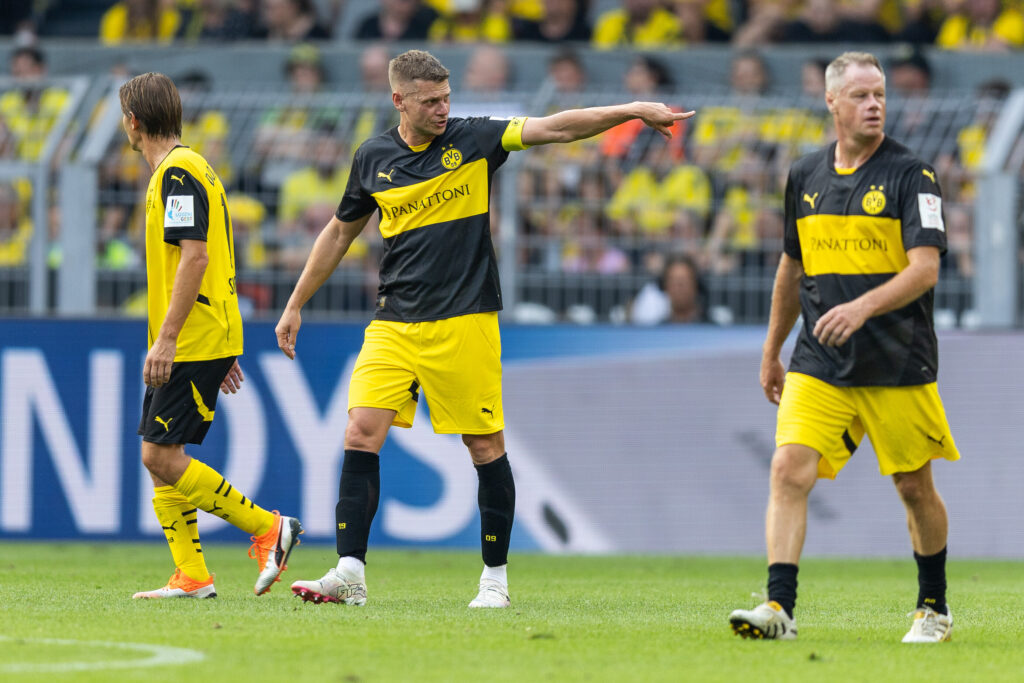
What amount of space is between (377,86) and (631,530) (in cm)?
516

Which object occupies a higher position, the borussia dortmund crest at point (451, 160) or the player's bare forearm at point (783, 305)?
the borussia dortmund crest at point (451, 160)

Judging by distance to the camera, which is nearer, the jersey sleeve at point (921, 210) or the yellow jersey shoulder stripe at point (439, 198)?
the jersey sleeve at point (921, 210)

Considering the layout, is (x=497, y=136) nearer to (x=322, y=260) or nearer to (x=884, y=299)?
(x=322, y=260)

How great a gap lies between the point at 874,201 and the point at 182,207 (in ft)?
9.19

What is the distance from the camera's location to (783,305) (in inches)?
235

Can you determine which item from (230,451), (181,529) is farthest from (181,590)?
(230,451)

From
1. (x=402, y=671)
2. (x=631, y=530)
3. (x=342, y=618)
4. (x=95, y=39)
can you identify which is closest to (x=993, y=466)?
(x=631, y=530)

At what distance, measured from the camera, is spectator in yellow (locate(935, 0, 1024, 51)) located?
47.7 feet

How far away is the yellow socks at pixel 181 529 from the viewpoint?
6.91m

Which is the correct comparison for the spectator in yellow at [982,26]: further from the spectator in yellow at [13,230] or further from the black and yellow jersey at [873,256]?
the black and yellow jersey at [873,256]

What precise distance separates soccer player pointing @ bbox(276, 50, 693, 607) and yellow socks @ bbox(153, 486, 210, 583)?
73 cm

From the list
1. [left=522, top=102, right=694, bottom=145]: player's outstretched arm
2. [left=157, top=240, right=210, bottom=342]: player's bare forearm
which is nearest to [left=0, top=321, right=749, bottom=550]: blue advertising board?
[left=157, top=240, right=210, bottom=342]: player's bare forearm

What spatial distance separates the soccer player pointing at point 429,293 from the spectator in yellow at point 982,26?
904cm

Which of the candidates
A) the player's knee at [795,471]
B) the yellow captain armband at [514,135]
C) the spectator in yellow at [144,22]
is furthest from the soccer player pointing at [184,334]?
the spectator in yellow at [144,22]
